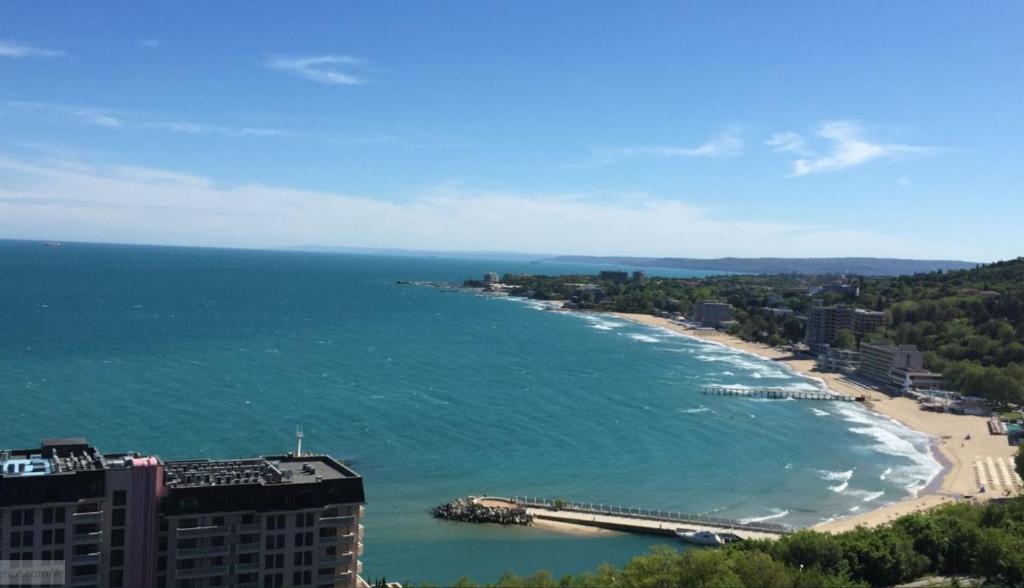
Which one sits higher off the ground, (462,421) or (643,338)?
(643,338)

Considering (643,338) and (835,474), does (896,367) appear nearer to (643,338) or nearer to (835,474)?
(643,338)

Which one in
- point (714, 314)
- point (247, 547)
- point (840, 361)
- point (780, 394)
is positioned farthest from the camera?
point (714, 314)

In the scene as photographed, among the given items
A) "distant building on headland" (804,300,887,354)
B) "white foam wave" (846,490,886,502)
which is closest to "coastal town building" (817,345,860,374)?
"distant building on headland" (804,300,887,354)

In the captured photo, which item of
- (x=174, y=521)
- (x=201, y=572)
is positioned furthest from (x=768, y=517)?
(x=174, y=521)

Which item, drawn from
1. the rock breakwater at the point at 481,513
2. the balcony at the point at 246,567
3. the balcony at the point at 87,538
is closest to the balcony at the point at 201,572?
the balcony at the point at 246,567

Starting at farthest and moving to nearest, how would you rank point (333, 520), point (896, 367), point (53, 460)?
point (896, 367) → point (333, 520) → point (53, 460)
